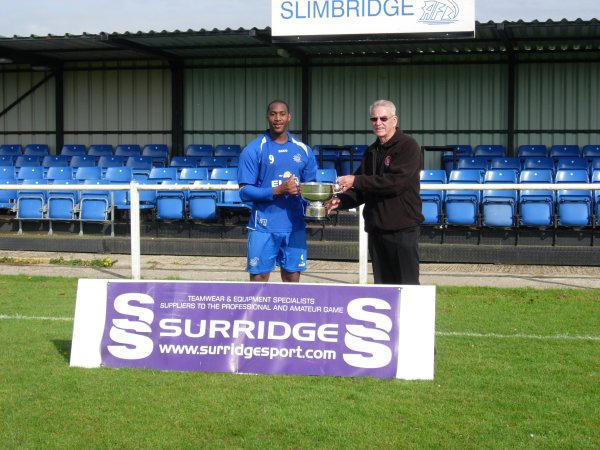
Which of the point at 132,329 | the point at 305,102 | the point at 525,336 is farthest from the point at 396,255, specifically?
the point at 305,102

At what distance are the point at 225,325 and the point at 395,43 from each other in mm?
14208

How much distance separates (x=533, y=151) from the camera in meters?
20.3

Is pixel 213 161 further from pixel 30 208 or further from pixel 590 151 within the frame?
pixel 590 151

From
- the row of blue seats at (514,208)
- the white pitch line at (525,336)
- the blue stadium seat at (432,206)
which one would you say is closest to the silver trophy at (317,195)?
the white pitch line at (525,336)

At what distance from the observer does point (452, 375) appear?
639cm

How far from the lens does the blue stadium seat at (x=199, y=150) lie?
22.1 metres

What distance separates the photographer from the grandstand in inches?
584

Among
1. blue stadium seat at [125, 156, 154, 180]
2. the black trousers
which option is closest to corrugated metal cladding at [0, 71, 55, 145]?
blue stadium seat at [125, 156, 154, 180]

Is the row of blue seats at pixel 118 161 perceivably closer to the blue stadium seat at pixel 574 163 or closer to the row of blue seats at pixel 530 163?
the row of blue seats at pixel 530 163

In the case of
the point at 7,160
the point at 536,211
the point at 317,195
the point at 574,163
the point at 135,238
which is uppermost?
the point at 7,160

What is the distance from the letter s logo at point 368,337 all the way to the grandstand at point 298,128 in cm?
818

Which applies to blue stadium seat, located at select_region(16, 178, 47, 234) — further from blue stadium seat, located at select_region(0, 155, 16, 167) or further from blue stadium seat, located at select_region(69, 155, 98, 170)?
blue stadium seat, located at select_region(0, 155, 16, 167)

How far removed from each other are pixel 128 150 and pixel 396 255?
56.4 ft

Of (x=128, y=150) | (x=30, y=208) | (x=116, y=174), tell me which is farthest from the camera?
(x=128, y=150)
